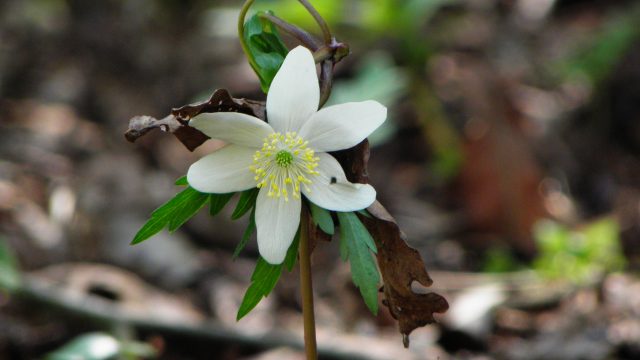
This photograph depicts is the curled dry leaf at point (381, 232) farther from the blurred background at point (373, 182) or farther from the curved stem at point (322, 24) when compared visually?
the blurred background at point (373, 182)

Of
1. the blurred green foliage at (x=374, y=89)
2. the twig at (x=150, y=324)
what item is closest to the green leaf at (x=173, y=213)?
the twig at (x=150, y=324)

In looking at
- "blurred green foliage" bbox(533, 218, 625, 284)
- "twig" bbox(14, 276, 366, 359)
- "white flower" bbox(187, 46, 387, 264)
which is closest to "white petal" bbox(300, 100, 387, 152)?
"white flower" bbox(187, 46, 387, 264)

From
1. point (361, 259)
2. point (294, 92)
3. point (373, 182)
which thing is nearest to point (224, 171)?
point (294, 92)

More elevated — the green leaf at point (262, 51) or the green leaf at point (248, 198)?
the green leaf at point (262, 51)

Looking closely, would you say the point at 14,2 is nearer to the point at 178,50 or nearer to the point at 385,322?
the point at 178,50

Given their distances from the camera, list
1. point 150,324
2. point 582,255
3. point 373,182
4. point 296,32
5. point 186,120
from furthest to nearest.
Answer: point 373,182 < point 582,255 < point 150,324 < point 296,32 < point 186,120

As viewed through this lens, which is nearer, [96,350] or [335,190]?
[335,190]

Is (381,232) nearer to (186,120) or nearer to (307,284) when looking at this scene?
(307,284)

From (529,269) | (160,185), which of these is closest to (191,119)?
(529,269)
